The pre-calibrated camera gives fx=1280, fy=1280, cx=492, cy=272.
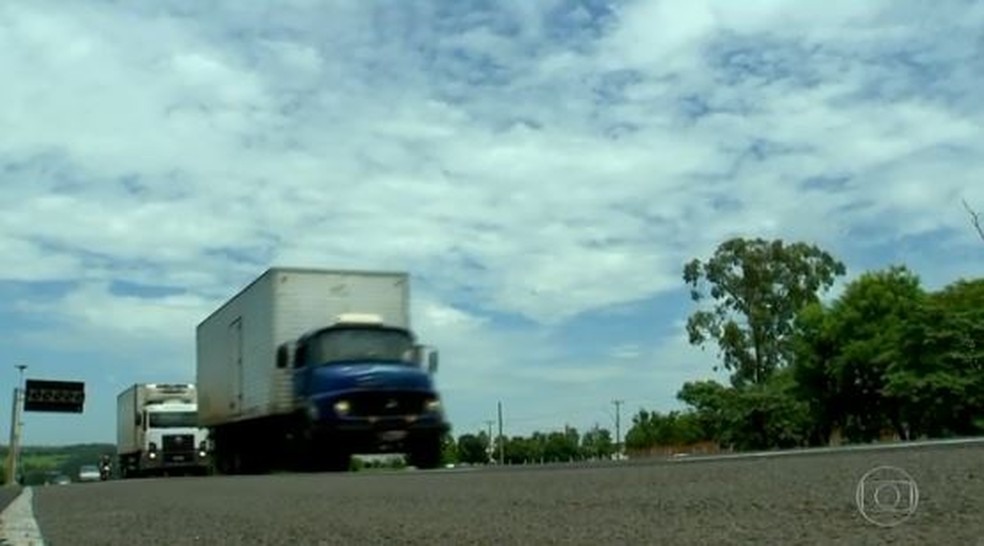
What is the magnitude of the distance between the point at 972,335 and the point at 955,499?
1725 inches

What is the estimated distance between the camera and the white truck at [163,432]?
4472 cm

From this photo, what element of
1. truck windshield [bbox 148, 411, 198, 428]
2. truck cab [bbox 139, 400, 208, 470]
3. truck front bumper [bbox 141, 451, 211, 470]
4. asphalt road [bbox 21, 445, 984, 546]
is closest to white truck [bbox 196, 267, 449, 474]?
asphalt road [bbox 21, 445, 984, 546]

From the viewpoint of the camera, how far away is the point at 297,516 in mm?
10555

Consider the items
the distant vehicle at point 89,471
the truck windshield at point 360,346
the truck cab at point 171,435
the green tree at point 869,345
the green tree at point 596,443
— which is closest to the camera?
the truck windshield at point 360,346

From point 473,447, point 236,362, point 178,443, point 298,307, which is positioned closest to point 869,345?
point 178,443

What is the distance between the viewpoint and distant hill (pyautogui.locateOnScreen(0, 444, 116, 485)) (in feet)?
213

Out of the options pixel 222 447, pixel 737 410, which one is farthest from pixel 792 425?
pixel 222 447

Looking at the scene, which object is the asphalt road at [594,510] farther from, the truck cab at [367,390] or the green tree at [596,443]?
the green tree at [596,443]

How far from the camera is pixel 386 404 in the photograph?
2506 cm

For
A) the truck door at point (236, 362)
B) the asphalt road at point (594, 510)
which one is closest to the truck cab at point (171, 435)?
the truck door at point (236, 362)

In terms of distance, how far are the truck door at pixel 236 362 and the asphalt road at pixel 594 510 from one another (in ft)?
51.7

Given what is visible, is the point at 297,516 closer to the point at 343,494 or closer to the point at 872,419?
the point at 343,494

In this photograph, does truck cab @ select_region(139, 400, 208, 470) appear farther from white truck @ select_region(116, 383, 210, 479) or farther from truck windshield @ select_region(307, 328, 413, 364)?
truck windshield @ select_region(307, 328, 413, 364)

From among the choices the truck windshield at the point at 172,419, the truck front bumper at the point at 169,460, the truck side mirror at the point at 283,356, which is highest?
the truck side mirror at the point at 283,356
